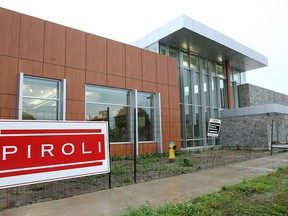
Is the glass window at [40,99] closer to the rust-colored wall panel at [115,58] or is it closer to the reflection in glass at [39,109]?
the reflection in glass at [39,109]

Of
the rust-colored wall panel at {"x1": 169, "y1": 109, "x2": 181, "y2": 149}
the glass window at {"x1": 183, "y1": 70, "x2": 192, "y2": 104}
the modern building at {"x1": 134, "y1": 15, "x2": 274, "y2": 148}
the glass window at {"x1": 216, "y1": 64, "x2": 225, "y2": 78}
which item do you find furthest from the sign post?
the glass window at {"x1": 216, "y1": 64, "x2": 225, "y2": 78}

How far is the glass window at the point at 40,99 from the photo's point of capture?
10.1 m

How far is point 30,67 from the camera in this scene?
10.2m

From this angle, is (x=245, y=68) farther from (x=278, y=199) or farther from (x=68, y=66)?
(x=278, y=199)

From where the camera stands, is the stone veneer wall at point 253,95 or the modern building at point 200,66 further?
the stone veneer wall at point 253,95

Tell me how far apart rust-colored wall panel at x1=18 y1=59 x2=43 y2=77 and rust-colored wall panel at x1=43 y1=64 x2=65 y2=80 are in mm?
221

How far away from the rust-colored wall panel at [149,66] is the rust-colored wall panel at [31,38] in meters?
6.21

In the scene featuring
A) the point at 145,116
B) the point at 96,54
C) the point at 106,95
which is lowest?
the point at 145,116

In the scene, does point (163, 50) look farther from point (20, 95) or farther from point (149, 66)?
point (20, 95)

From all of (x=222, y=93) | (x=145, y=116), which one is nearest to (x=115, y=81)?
(x=145, y=116)

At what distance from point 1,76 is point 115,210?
A: 26.4 ft

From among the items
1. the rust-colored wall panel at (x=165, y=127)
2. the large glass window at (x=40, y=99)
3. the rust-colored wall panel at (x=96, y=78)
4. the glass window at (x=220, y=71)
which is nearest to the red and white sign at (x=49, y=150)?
the large glass window at (x=40, y=99)

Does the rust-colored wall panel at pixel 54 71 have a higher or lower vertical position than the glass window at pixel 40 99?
higher

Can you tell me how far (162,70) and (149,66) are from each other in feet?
3.91
